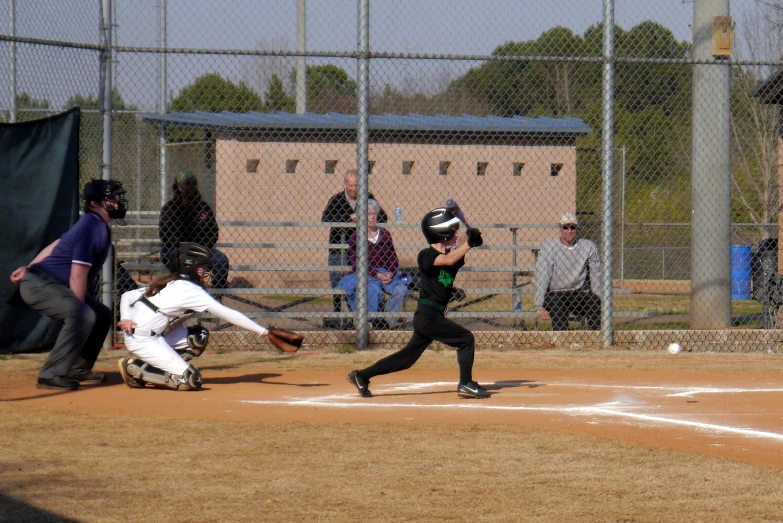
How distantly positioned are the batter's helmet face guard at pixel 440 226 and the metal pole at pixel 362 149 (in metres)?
2.64

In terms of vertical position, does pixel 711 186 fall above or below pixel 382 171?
below

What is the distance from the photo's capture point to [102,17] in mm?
10195

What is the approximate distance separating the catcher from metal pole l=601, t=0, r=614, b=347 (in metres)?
4.34

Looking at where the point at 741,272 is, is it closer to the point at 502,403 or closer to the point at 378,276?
the point at 378,276

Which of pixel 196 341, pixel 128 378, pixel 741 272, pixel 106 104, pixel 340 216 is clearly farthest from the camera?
pixel 741 272

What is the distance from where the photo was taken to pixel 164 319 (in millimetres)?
8258

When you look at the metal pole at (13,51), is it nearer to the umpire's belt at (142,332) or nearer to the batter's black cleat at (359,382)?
the umpire's belt at (142,332)

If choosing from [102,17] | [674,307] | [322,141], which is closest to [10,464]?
[102,17]

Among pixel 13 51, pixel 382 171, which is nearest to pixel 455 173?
pixel 382 171

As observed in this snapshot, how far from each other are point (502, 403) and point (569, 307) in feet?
12.5

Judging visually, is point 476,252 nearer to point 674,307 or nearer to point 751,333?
point 674,307

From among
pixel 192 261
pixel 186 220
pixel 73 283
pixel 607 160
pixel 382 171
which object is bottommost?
pixel 73 283

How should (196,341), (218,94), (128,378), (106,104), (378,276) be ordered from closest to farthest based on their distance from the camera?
(128,378)
(196,341)
(106,104)
(378,276)
(218,94)

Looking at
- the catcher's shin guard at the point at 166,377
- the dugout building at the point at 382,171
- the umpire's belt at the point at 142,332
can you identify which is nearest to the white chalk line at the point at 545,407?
the catcher's shin guard at the point at 166,377
